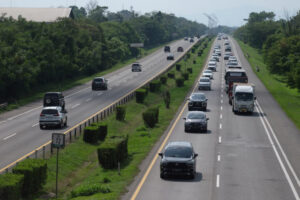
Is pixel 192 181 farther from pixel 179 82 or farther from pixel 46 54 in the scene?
pixel 46 54

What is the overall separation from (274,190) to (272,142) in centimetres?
1553

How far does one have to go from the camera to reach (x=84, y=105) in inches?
2534

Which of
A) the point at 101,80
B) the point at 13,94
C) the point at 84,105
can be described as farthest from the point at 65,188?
the point at 101,80

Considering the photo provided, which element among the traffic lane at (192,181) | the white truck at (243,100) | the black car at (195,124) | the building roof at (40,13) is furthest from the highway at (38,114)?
the building roof at (40,13)

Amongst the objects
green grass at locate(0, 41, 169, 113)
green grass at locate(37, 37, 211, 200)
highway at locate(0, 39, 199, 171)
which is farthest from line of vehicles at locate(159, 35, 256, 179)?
green grass at locate(0, 41, 169, 113)

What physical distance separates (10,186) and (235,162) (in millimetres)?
15436

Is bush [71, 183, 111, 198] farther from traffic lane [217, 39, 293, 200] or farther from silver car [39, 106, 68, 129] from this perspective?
silver car [39, 106, 68, 129]

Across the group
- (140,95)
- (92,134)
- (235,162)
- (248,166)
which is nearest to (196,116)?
(92,134)

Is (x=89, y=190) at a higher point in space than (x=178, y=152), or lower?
lower

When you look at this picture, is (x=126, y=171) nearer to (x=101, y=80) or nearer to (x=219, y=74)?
(x=101, y=80)

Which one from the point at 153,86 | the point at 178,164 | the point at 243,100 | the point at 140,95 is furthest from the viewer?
the point at 153,86

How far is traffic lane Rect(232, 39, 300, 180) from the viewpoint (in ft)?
122

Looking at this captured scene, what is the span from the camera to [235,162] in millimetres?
33781

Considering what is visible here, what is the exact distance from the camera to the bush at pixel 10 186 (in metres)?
22.0
